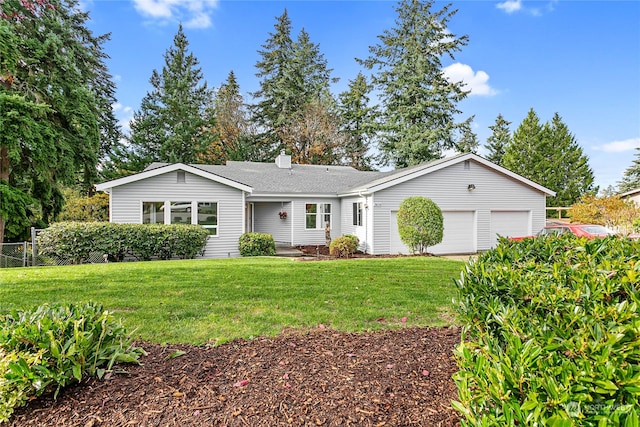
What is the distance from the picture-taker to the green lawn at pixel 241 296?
398 cm

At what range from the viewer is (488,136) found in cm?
3897

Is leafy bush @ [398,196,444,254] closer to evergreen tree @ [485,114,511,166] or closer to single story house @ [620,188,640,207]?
single story house @ [620,188,640,207]

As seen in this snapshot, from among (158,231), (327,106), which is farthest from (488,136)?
(158,231)

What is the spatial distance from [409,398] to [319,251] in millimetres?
12111

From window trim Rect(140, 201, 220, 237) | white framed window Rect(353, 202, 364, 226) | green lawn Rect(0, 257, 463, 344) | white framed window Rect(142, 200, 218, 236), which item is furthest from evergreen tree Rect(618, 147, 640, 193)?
white framed window Rect(142, 200, 218, 236)

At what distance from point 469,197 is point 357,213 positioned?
194 inches

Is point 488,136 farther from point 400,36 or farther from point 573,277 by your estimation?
point 573,277

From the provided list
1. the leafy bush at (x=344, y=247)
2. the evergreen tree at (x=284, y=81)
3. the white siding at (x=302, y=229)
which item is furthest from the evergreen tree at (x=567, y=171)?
the leafy bush at (x=344, y=247)

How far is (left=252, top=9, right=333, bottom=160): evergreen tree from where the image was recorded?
30500 millimetres

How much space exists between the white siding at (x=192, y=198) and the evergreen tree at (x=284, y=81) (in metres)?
17.1

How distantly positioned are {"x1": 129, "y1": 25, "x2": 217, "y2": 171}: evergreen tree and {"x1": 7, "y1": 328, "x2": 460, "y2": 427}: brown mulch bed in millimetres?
24910

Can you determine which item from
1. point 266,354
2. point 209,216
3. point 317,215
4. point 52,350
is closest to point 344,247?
point 317,215

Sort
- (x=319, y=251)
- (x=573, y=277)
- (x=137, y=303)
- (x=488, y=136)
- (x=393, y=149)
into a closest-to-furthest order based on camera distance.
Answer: (x=573, y=277) < (x=137, y=303) < (x=319, y=251) < (x=393, y=149) < (x=488, y=136)

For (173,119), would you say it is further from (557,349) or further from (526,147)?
(526,147)
